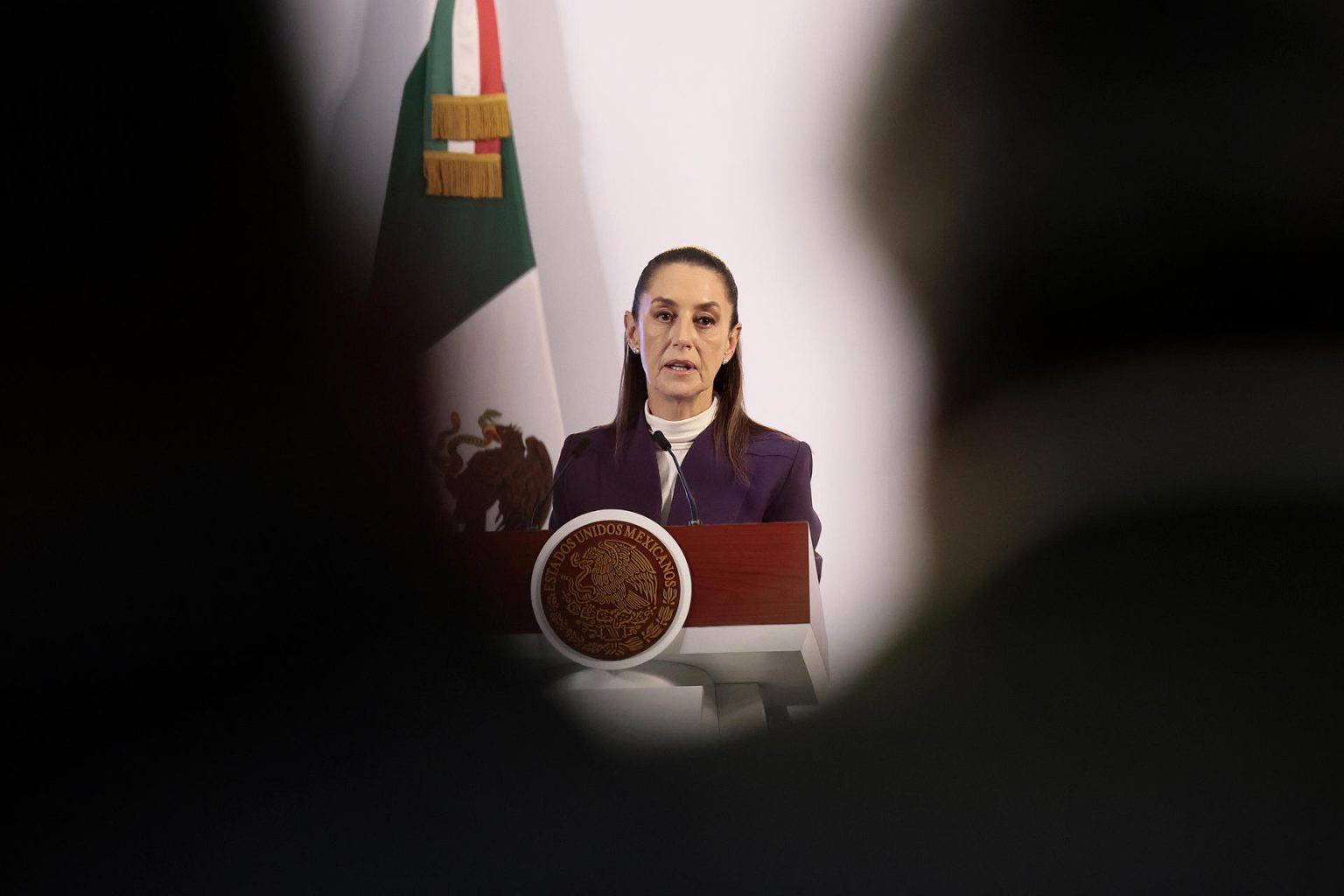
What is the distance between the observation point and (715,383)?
3.12m

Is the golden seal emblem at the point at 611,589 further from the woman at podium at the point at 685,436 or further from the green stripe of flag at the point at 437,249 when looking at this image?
the green stripe of flag at the point at 437,249

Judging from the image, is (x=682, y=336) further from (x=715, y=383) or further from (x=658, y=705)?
(x=658, y=705)

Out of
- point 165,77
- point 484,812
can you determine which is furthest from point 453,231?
point 484,812

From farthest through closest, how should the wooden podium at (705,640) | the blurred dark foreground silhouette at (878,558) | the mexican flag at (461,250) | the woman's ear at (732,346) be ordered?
the mexican flag at (461,250) → the woman's ear at (732,346) → the blurred dark foreground silhouette at (878,558) → the wooden podium at (705,640)

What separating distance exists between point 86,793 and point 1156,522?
252 centimetres

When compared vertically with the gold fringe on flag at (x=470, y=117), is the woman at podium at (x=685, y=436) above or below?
below

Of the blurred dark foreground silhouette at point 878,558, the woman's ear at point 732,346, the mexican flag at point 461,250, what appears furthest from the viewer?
the mexican flag at point 461,250

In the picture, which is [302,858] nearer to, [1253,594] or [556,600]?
[556,600]

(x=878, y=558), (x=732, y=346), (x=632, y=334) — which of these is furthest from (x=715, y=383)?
(x=878, y=558)

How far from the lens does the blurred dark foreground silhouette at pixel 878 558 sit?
118 inches

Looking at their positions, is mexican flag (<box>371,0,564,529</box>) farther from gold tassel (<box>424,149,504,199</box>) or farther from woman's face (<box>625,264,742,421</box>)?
woman's face (<box>625,264,742,421</box>)

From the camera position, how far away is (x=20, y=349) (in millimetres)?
3340

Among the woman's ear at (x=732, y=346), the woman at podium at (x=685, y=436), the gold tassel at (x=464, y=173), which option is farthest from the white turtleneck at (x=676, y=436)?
the gold tassel at (x=464, y=173)

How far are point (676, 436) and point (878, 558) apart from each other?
0.54 meters
